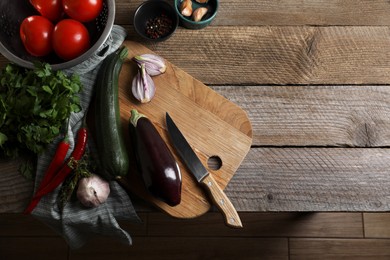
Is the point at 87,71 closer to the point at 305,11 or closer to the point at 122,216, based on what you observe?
the point at 122,216

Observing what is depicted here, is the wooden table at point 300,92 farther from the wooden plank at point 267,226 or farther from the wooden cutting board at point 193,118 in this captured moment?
the wooden plank at point 267,226

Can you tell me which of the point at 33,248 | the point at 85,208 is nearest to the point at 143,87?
the point at 85,208

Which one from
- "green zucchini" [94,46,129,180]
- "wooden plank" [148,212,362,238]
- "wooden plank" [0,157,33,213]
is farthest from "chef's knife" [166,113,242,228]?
"wooden plank" [148,212,362,238]

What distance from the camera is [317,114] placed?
0.98 m

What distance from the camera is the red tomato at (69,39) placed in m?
0.87

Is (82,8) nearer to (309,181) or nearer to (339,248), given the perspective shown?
(309,181)

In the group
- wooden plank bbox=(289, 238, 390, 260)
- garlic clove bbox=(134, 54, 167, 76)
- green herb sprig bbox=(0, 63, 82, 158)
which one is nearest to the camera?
green herb sprig bbox=(0, 63, 82, 158)

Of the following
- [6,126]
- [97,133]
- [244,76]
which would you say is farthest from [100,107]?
[244,76]

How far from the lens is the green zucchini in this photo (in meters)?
0.87

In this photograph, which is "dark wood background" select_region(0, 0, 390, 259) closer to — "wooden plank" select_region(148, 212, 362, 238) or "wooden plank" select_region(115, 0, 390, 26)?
"wooden plank" select_region(115, 0, 390, 26)

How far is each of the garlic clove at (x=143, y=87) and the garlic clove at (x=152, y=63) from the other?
0.01 meters

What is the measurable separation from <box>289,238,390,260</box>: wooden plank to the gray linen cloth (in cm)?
69

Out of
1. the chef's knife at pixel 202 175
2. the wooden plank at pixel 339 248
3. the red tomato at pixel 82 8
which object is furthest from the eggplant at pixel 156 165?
the wooden plank at pixel 339 248

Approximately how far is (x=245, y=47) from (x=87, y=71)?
→ 1.22 ft
